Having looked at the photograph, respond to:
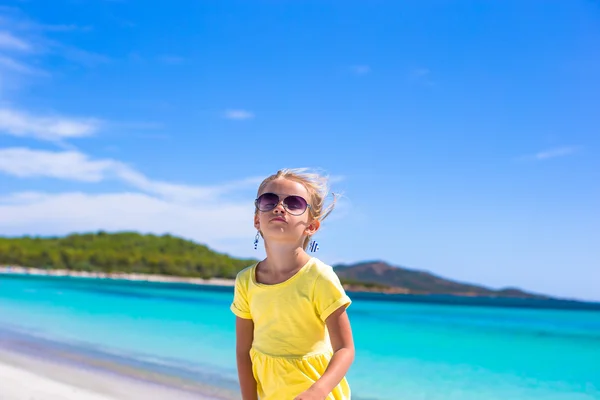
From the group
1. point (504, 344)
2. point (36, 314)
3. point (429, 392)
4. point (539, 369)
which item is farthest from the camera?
point (36, 314)

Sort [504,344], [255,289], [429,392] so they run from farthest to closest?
[504,344] < [429,392] < [255,289]

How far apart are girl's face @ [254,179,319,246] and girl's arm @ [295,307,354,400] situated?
0.30m

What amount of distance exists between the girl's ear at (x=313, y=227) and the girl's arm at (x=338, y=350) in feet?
1.05

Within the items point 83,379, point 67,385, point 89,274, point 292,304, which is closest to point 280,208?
point 292,304

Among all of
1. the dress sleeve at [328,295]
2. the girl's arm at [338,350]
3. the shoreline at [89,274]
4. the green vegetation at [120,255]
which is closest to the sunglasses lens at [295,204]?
the dress sleeve at [328,295]

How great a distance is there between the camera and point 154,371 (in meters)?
10.5

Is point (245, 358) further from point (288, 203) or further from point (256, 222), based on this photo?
point (288, 203)

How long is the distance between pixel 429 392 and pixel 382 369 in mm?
2062

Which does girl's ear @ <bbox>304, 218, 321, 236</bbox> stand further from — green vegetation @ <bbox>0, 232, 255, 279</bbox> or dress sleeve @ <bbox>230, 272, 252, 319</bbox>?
green vegetation @ <bbox>0, 232, 255, 279</bbox>

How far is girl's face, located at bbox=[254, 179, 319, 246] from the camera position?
226 cm

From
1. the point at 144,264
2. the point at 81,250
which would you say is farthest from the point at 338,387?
the point at 81,250

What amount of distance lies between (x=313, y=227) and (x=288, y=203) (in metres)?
0.17

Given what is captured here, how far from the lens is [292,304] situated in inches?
87.7

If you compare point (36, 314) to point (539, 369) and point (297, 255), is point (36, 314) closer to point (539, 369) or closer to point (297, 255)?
point (539, 369)
